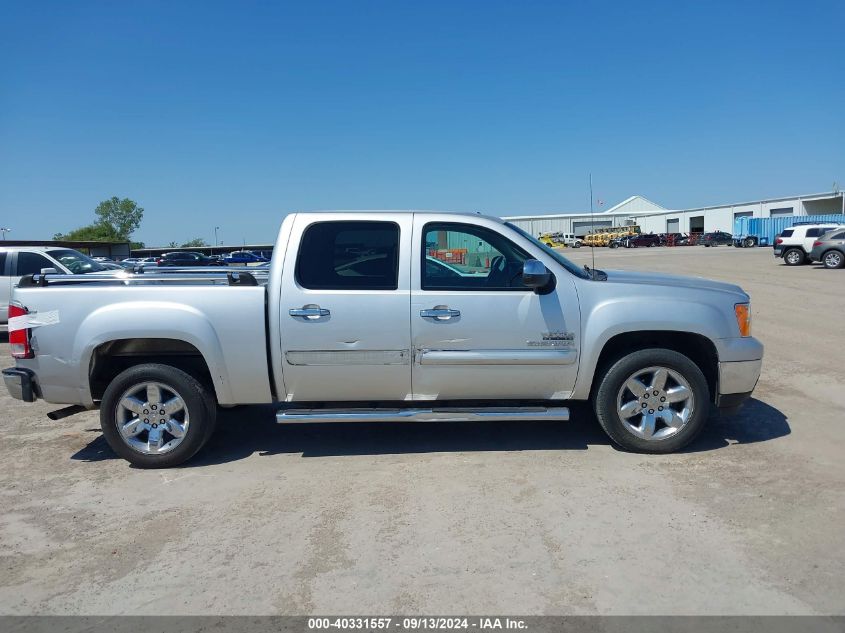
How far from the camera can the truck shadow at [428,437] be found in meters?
5.12

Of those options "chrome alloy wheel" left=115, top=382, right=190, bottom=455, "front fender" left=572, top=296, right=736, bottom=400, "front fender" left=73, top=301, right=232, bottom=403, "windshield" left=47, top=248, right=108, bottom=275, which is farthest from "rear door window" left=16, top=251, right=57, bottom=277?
"front fender" left=572, top=296, right=736, bottom=400

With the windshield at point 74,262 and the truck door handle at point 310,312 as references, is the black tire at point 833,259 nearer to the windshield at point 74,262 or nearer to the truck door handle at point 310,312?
the windshield at point 74,262

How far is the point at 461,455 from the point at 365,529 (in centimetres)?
137

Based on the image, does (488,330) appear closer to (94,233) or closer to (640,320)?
(640,320)

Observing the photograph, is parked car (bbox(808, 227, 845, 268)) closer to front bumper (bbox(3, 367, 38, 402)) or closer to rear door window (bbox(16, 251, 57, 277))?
rear door window (bbox(16, 251, 57, 277))

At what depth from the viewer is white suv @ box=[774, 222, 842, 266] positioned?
24.8 metres

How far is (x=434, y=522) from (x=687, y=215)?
91613 millimetres

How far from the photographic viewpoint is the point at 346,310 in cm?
468

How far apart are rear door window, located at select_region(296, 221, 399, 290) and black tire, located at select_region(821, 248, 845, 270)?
23.8 metres

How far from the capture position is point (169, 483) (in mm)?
4594

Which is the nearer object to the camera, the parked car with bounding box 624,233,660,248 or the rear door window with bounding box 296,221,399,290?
the rear door window with bounding box 296,221,399,290
